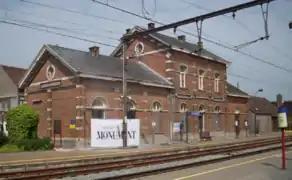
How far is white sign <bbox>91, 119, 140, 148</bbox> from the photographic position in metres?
Result: 24.7

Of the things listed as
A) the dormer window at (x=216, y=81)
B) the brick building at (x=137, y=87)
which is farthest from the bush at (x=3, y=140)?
the dormer window at (x=216, y=81)

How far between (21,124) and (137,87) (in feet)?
31.6

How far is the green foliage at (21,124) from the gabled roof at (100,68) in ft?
15.7

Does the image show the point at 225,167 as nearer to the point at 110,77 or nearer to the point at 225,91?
the point at 110,77

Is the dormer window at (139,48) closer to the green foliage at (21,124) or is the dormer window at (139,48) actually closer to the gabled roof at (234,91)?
the gabled roof at (234,91)

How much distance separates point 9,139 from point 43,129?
3341mm

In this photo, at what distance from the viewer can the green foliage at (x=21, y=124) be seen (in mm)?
26953

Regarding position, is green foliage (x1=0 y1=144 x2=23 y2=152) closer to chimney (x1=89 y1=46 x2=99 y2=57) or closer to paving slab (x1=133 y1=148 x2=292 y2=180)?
chimney (x1=89 y1=46 x2=99 y2=57)

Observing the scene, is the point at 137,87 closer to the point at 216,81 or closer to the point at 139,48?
the point at 139,48

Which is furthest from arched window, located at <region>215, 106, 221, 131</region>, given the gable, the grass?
the gable

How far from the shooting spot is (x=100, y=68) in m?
28.7

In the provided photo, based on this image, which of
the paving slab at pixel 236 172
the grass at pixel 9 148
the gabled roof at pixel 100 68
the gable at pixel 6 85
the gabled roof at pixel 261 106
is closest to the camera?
the paving slab at pixel 236 172

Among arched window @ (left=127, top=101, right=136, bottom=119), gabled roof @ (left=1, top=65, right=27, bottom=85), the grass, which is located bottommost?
the grass

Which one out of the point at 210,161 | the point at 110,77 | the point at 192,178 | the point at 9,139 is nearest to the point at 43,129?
the point at 9,139
